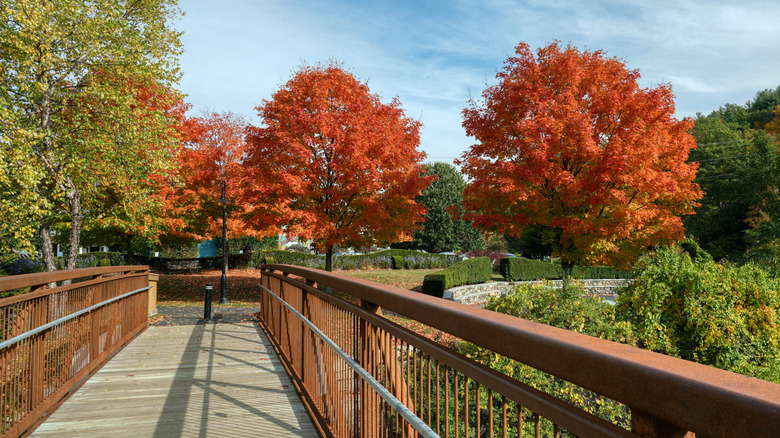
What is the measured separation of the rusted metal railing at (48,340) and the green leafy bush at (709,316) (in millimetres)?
8362

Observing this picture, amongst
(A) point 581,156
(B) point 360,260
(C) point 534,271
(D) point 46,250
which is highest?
(A) point 581,156

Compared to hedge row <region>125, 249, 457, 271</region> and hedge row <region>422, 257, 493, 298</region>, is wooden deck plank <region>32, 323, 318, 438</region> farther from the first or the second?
hedge row <region>125, 249, 457, 271</region>

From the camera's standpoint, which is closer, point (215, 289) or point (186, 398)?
point (186, 398)

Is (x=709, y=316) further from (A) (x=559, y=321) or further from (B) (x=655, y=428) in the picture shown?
(B) (x=655, y=428)

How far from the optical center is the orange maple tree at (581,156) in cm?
1479

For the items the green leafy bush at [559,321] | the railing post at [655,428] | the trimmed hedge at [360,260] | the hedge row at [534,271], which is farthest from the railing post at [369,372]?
the trimmed hedge at [360,260]

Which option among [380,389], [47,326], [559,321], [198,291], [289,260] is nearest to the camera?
[380,389]

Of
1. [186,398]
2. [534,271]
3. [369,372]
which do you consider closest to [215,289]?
[534,271]

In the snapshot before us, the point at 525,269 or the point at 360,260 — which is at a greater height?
the point at 360,260

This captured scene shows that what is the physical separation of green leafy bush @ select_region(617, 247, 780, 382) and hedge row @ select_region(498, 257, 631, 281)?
61.2 feet

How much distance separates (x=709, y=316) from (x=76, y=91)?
52.7 feet

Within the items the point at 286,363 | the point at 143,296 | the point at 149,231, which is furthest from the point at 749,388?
the point at 149,231

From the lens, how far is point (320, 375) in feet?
14.0

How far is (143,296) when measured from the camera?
9.48 meters
